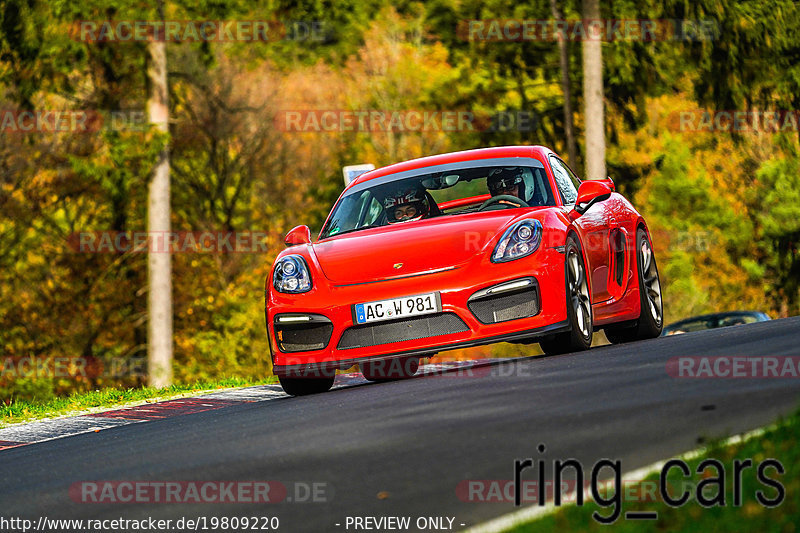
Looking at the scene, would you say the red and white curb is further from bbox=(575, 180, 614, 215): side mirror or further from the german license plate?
bbox=(575, 180, 614, 215): side mirror

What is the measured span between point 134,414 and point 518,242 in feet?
11.1

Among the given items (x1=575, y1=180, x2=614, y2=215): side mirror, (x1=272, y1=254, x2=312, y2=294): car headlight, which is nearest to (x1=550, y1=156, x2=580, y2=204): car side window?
(x1=575, y1=180, x2=614, y2=215): side mirror

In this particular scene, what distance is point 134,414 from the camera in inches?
413

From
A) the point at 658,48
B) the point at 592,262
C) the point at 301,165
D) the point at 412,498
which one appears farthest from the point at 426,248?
the point at 301,165

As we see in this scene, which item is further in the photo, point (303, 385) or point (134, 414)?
point (134, 414)

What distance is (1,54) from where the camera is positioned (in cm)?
2514

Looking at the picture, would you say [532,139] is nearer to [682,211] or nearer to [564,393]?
[564,393]

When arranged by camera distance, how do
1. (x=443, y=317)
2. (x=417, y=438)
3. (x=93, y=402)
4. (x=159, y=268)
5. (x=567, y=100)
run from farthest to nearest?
(x=567, y=100) → (x=159, y=268) → (x=93, y=402) → (x=443, y=317) → (x=417, y=438)

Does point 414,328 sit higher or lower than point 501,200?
lower

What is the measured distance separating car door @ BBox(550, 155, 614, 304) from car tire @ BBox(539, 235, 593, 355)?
236 millimetres

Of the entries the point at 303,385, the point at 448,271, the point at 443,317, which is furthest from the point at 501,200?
the point at 303,385

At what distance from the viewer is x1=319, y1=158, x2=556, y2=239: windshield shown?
34.8 feet

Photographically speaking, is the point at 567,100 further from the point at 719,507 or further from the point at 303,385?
the point at 719,507

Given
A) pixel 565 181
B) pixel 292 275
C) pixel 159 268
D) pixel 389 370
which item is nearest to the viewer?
pixel 292 275
